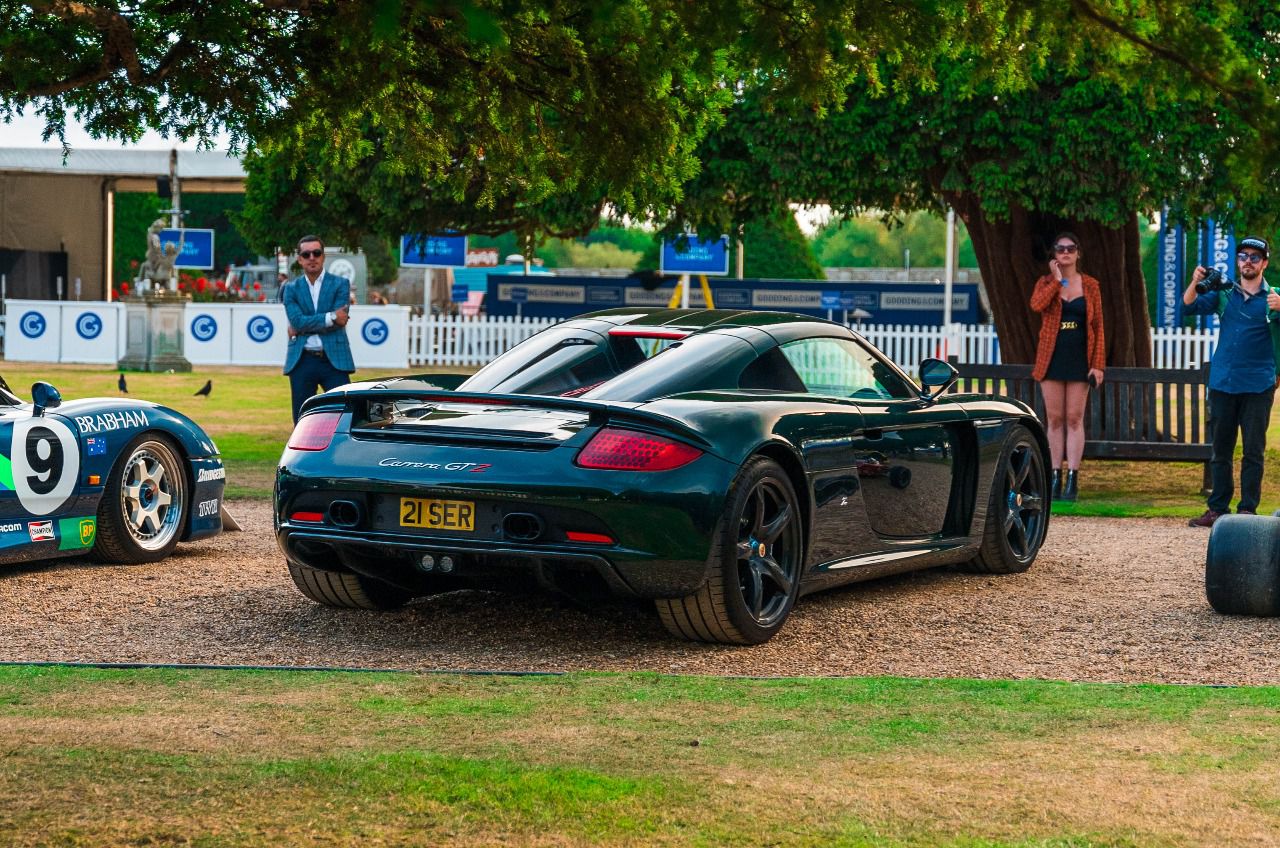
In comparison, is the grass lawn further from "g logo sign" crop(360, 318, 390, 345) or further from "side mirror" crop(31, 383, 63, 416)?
"g logo sign" crop(360, 318, 390, 345)

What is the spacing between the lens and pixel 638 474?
6156 millimetres

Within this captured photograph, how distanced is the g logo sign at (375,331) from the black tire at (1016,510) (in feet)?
90.2

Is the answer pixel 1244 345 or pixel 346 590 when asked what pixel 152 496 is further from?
pixel 1244 345

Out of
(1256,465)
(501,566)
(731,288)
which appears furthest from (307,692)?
(731,288)

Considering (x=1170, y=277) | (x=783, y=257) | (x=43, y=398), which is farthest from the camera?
(x=783, y=257)

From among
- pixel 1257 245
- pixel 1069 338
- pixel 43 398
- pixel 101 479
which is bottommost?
pixel 101 479

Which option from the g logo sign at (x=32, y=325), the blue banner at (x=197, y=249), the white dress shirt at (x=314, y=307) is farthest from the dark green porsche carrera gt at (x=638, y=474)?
the blue banner at (x=197, y=249)

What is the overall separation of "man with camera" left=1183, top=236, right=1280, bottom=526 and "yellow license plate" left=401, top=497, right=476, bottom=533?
20.3ft

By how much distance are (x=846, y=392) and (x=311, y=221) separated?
15757 mm

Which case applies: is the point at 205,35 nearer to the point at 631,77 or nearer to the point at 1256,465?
the point at 631,77

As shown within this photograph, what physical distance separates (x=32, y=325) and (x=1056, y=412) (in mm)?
28717

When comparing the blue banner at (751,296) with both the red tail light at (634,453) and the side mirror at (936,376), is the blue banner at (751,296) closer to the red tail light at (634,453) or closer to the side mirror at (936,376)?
the side mirror at (936,376)

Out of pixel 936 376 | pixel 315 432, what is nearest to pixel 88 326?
pixel 936 376

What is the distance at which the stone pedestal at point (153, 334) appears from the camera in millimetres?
34031
